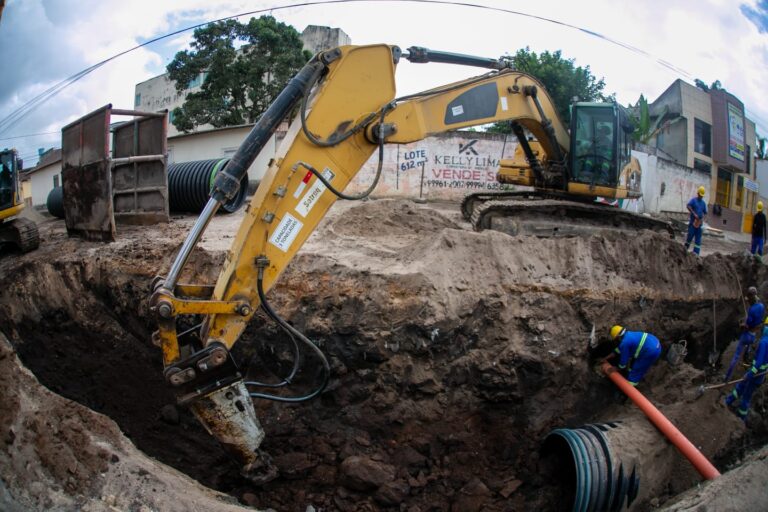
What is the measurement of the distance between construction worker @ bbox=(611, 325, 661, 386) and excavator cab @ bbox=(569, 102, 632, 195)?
2.97 metres

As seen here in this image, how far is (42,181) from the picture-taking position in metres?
25.4

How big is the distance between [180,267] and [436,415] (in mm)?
2875

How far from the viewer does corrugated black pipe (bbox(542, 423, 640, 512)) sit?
4.79 m

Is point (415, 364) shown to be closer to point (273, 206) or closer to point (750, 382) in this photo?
point (273, 206)

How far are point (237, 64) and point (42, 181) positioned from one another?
40.3 feet

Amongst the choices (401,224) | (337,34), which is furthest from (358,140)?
(337,34)

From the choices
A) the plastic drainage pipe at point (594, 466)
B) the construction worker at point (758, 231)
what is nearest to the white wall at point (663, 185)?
the construction worker at point (758, 231)

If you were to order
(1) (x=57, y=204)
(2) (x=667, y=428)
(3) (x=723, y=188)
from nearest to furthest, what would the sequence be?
(2) (x=667, y=428) → (1) (x=57, y=204) → (3) (x=723, y=188)

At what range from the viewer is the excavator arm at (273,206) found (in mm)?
3824

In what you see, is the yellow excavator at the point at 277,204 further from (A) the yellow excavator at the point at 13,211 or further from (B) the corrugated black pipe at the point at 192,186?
(B) the corrugated black pipe at the point at 192,186

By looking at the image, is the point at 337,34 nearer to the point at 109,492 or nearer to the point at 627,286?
the point at 627,286

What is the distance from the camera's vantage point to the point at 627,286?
675 centimetres

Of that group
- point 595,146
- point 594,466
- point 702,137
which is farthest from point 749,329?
A: point 702,137

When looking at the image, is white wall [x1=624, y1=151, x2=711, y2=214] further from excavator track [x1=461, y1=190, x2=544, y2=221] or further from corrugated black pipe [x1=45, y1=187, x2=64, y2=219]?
corrugated black pipe [x1=45, y1=187, x2=64, y2=219]
